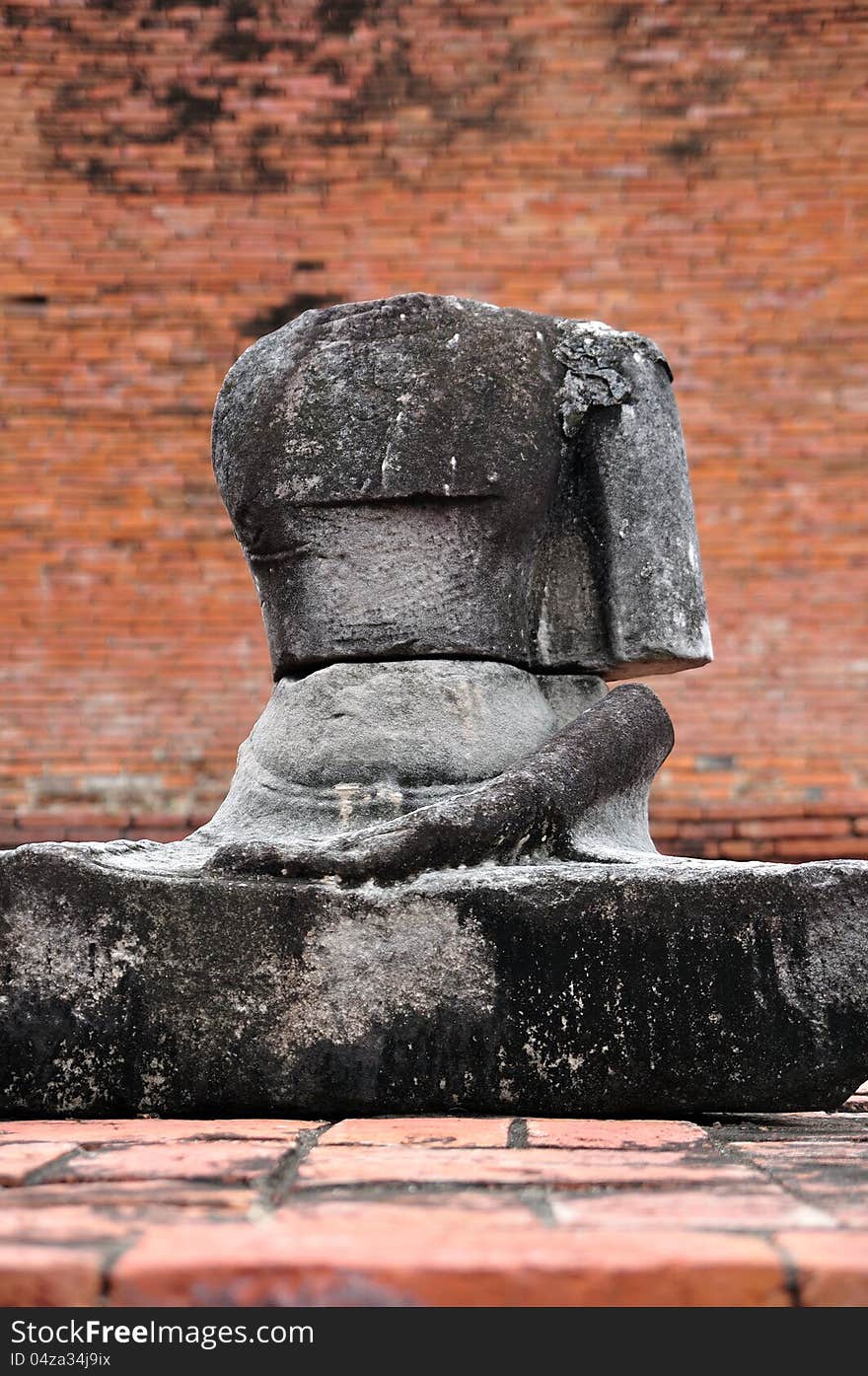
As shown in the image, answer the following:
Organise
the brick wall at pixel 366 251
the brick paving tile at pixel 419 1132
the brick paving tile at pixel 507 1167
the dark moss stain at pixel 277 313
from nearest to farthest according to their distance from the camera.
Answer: the brick paving tile at pixel 507 1167
the brick paving tile at pixel 419 1132
the brick wall at pixel 366 251
the dark moss stain at pixel 277 313

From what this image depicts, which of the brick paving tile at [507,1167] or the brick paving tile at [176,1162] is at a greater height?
the brick paving tile at [176,1162]

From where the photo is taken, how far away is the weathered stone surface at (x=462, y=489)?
3.55 meters

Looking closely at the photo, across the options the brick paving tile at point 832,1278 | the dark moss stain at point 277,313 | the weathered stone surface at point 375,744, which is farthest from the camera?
the dark moss stain at point 277,313

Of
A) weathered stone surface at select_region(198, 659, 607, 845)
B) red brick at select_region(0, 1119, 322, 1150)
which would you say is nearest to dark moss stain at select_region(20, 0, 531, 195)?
weathered stone surface at select_region(198, 659, 607, 845)

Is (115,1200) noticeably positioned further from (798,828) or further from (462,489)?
(798,828)

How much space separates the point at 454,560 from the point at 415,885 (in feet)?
2.91

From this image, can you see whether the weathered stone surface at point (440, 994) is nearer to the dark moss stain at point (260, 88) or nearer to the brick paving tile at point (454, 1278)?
the brick paving tile at point (454, 1278)

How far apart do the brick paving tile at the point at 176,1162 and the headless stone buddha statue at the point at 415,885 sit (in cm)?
53

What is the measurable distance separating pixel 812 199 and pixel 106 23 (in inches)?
136

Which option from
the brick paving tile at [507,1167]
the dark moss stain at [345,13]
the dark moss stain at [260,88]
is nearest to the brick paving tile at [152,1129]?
the brick paving tile at [507,1167]

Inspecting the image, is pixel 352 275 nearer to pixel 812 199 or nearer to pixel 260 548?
pixel 812 199

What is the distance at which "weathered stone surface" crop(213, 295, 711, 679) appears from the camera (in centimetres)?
355

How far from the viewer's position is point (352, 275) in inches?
309

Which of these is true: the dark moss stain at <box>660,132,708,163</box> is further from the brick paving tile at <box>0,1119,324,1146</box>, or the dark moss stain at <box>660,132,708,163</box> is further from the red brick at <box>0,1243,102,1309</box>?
the red brick at <box>0,1243,102,1309</box>
